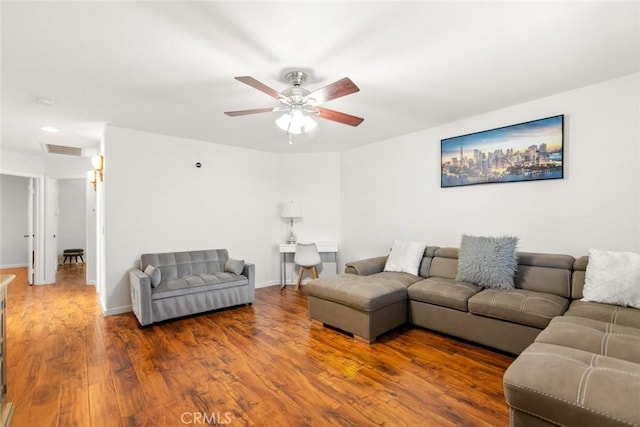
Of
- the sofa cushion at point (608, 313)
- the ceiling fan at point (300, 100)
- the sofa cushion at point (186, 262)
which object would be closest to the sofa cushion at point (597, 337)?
the sofa cushion at point (608, 313)

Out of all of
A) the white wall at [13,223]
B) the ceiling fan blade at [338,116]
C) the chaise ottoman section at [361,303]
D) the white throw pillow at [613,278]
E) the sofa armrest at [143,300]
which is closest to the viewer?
the white throw pillow at [613,278]

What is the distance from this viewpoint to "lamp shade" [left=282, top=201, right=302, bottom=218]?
5.18 metres

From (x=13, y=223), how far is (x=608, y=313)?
10885 millimetres

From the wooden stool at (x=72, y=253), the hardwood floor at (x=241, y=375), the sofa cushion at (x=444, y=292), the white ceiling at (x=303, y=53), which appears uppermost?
the white ceiling at (x=303, y=53)

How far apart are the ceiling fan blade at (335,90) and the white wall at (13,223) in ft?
29.3

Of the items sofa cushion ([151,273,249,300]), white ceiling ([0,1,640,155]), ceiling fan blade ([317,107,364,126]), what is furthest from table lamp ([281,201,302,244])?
ceiling fan blade ([317,107,364,126])

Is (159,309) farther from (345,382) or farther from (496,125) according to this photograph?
(496,125)

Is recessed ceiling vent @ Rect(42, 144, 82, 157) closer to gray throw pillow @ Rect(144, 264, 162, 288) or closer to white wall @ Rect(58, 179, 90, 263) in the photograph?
gray throw pillow @ Rect(144, 264, 162, 288)

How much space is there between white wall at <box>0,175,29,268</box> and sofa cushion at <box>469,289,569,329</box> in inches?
383


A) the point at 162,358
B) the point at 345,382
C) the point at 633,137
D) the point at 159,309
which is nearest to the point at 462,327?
the point at 345,382

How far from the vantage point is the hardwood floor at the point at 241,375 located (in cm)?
186

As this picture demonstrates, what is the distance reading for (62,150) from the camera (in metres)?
5.03

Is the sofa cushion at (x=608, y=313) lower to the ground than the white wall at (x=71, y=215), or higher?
lower

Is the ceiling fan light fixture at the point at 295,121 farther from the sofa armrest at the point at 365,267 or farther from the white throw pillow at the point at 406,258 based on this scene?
the white throw pillow at the point at 406,258
